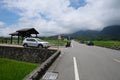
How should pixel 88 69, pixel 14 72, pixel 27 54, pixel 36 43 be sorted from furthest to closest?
pixel 36 43, pixel 27 54, pixel 14 72, pixel 88 69

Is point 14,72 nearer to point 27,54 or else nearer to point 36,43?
point 27,54

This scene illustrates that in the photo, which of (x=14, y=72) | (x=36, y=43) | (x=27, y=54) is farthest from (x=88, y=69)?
(x=36, y=43)

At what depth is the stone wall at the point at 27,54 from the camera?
2438cm

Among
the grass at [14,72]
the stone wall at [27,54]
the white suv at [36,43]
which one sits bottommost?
the grass at [14,72]

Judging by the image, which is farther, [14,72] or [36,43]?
[36,43]

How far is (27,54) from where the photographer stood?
26500mm

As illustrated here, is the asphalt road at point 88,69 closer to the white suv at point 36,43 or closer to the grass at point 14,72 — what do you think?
the grass at point 14,72

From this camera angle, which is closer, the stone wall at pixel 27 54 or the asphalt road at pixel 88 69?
the asphalt road at pixel 88 69

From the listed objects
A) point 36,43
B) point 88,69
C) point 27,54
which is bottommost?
point 27,54

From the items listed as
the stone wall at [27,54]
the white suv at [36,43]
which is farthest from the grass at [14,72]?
the white suv at [36,43]

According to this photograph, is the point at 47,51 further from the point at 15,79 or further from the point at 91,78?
the point at 91,78

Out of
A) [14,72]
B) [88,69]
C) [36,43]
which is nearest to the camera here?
[88,69]

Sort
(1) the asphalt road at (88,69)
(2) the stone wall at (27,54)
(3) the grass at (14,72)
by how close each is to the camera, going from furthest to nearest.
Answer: (2) the stone wall at (27,54) → (3) the grass at (14,72) → (1) the asphalt road at (88,69)

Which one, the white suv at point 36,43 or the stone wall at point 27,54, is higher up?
the white suv at point 36,43
